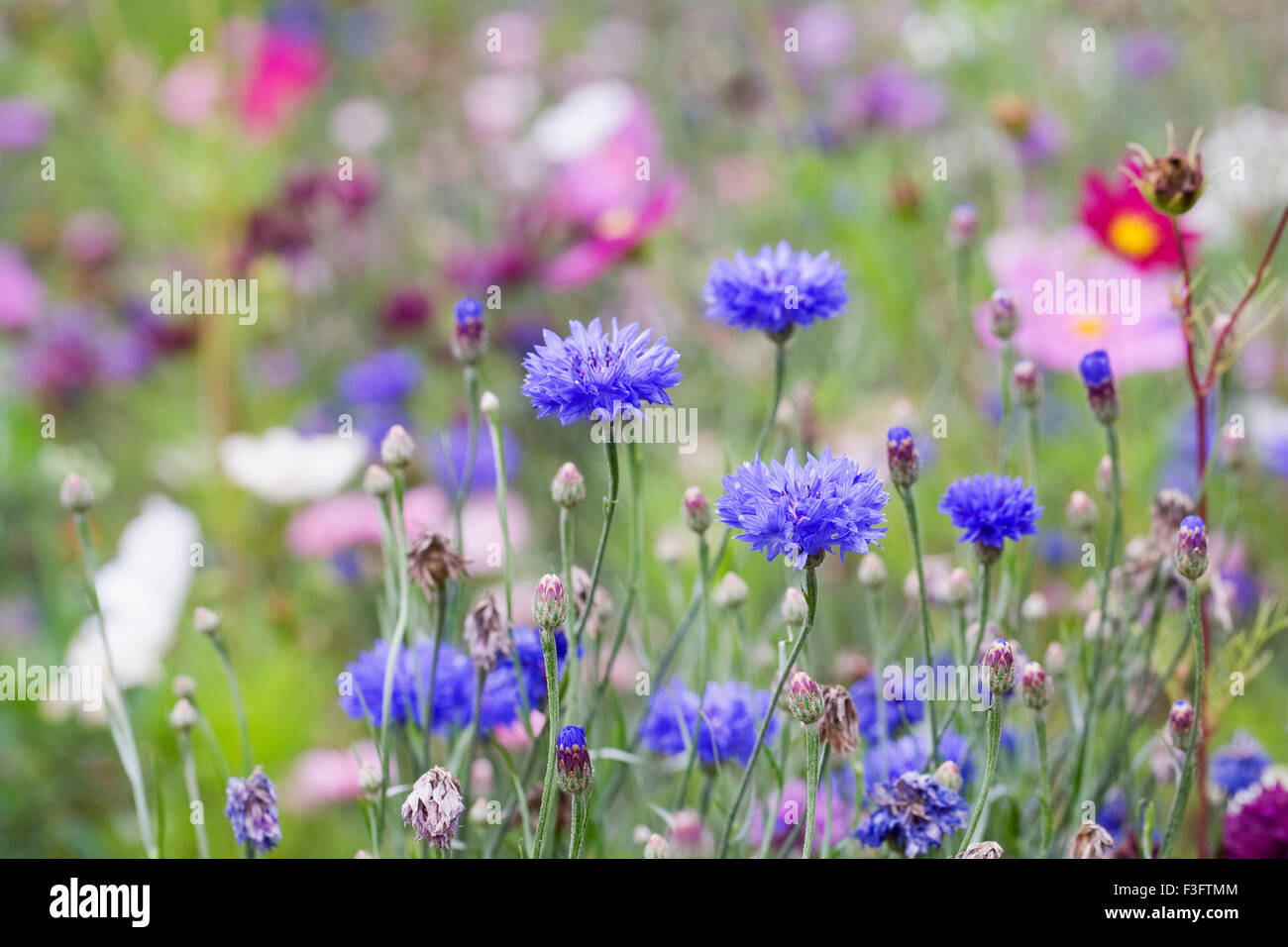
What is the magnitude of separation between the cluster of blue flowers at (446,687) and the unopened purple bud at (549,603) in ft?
0.39

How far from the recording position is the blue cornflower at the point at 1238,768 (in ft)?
2.24

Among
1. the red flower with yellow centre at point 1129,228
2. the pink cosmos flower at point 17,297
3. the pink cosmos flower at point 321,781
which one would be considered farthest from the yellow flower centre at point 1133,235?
the pink cosmos flower at point 17,297

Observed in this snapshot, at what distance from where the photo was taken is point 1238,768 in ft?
2.25

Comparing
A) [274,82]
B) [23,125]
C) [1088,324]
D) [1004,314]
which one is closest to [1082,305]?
[1088,324]

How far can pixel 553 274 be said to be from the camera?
3.87 ft

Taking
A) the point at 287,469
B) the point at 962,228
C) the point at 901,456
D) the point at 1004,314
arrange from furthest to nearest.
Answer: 1. the point at 287,469
2. the point at 962,228
3. the point at 1004,314
4. the point at 901,456

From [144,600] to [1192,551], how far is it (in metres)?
0.75

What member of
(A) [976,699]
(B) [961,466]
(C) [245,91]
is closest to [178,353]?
(C) [245,91]

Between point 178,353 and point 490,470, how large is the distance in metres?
0.42

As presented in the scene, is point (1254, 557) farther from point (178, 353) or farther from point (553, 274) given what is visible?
point (178, 353)

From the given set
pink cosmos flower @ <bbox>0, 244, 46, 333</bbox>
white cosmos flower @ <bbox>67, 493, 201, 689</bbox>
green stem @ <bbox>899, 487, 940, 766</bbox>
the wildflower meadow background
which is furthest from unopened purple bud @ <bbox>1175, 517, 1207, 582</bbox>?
pink cosmos flower @ <bbox>0, 244, 46, 333</bbox>

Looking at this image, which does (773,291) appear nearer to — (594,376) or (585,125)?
(594,376)

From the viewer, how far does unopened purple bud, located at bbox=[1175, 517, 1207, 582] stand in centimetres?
52

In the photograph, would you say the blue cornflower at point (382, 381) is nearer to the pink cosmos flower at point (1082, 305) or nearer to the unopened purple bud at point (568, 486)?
the pink cosmos flower at point (1082, 305)
